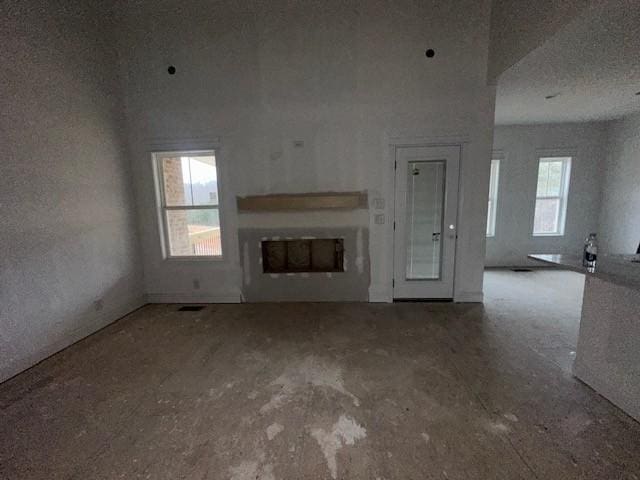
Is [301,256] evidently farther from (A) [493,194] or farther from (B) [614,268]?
(A) [493,194]

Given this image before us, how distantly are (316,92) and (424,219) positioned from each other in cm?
220

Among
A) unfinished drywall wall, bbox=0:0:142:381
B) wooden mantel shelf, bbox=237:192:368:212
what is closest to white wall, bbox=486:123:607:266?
wooden mantel shelf, bbox=237:192:368:212

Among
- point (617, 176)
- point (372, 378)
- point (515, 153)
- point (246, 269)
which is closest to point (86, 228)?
point (246, 269)

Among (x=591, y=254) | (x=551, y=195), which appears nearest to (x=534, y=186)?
(x=551, y=195)

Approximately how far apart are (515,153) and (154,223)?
6.50 metres

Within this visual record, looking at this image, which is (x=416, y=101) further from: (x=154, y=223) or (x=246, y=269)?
(x=154, y=223)

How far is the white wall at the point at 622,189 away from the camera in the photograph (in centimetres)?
464

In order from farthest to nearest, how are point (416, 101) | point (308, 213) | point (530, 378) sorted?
point (308, 213)
point (416, 101)
point (530, 378)

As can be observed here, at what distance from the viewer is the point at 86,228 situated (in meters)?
2.98

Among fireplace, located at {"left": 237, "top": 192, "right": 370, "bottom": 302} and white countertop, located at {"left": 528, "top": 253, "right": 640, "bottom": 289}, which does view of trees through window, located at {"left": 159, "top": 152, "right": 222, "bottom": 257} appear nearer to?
fireplace, located at {"left": 237, "top": 192, "right": 370, "bottom": 302}

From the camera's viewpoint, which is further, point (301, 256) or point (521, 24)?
point (301, 256)

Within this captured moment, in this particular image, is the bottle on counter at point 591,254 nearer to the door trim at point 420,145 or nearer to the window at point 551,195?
the door trim at point 420,145

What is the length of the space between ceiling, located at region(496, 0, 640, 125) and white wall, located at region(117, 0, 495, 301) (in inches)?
23.3

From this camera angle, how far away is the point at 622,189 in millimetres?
4844
